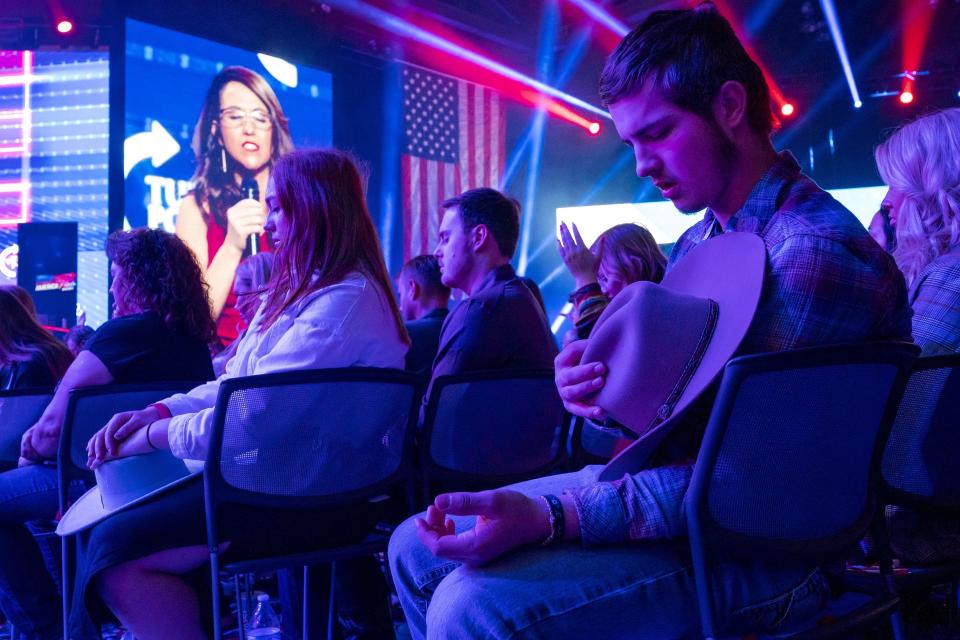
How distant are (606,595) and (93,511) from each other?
1318 millimetres

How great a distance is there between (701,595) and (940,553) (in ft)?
2.65

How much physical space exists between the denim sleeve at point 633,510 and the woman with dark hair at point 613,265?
219cm

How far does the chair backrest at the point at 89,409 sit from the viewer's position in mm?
2287

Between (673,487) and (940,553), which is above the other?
(673,487)

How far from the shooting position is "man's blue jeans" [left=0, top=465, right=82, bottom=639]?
2.78 meters

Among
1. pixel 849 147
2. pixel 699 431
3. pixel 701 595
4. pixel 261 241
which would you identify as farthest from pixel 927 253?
pixel 849 147

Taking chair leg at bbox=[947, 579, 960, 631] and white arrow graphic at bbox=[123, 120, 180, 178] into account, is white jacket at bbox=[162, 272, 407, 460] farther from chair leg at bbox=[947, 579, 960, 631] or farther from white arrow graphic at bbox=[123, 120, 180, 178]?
white arrow graphic at bbox=[123, 120, 180, 178]

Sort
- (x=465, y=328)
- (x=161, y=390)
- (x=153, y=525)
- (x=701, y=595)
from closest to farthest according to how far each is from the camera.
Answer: (x=701, y=595), (x=153, y=525), (x=161, y=390), (x=465, y=328)

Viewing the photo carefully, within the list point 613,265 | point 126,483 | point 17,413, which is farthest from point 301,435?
point 613,265

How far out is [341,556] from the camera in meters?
1.88

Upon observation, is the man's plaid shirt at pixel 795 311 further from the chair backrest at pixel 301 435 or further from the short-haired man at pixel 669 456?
the chair backrest at pixel 301 435

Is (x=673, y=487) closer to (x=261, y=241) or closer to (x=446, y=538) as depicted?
(x=446, y=538)

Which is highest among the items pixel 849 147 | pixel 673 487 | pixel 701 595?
pixel 849 147

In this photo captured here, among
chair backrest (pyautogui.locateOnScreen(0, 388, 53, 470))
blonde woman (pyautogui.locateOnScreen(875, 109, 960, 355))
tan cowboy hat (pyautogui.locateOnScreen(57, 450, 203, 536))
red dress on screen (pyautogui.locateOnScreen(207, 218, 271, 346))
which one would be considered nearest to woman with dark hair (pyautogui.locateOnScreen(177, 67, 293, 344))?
red dress on screen (pyautogui.locateOnScreen(207, 218, 271, 346))
